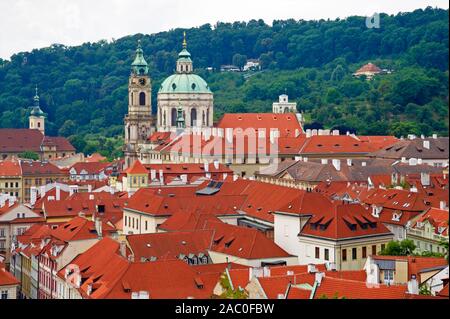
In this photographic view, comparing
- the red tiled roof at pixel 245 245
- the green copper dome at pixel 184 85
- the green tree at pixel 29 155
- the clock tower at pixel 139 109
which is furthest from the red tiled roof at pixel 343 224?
the green tree at pixel 29 155

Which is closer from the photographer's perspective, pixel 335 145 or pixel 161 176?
pixel 161 176

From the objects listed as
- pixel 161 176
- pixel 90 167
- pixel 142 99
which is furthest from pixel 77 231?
pixel 142 99

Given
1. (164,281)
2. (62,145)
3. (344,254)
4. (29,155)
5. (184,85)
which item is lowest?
(29,155)

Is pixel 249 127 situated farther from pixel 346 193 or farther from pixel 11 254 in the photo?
pixel 11 254

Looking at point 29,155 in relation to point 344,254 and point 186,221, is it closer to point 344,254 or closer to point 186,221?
point 186,221

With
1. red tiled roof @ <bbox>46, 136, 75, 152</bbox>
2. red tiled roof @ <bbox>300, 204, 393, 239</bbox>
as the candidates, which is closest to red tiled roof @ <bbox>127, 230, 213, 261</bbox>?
red tiled roof @ <bbox>300, 204, 393, 239</bbox>

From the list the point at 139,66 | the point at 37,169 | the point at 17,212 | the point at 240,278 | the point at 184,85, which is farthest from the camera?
the point at 139,66
